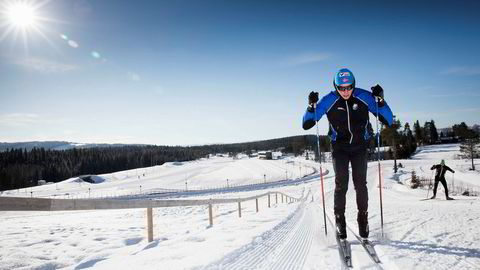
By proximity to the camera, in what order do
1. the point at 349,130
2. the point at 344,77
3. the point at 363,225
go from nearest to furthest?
the point at 363,225, the point at 349,130, the point at 344,77

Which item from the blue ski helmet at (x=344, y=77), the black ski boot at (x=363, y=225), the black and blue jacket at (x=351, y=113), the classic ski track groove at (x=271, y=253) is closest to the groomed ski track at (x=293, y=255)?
the classic ski track groove at (x=271, y=253)

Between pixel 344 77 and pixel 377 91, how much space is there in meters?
0.57

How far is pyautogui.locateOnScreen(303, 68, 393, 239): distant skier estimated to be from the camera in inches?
187

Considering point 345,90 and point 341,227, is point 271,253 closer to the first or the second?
point 341,227

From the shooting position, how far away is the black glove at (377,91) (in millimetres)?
4953

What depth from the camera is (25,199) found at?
9.84 feet

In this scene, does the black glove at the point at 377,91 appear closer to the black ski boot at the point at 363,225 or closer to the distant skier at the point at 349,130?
the distant skier at the point at 349,130

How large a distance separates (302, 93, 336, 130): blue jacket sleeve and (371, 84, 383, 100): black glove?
2.08 ft

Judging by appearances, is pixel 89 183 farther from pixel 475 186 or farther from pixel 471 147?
pixel 471 147

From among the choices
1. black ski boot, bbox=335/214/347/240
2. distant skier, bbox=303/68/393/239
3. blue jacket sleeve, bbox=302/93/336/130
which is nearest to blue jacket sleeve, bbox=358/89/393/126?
distant skier, bbox=303/68/393/239

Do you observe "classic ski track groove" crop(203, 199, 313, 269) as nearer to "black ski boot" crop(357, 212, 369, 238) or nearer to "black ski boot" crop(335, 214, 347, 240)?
"black ski boot" crop(335, 214, 347, 240)

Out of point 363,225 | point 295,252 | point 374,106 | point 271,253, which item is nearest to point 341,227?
point 363,225

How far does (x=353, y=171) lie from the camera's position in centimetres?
485

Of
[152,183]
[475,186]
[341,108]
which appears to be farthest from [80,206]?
[152,183]
